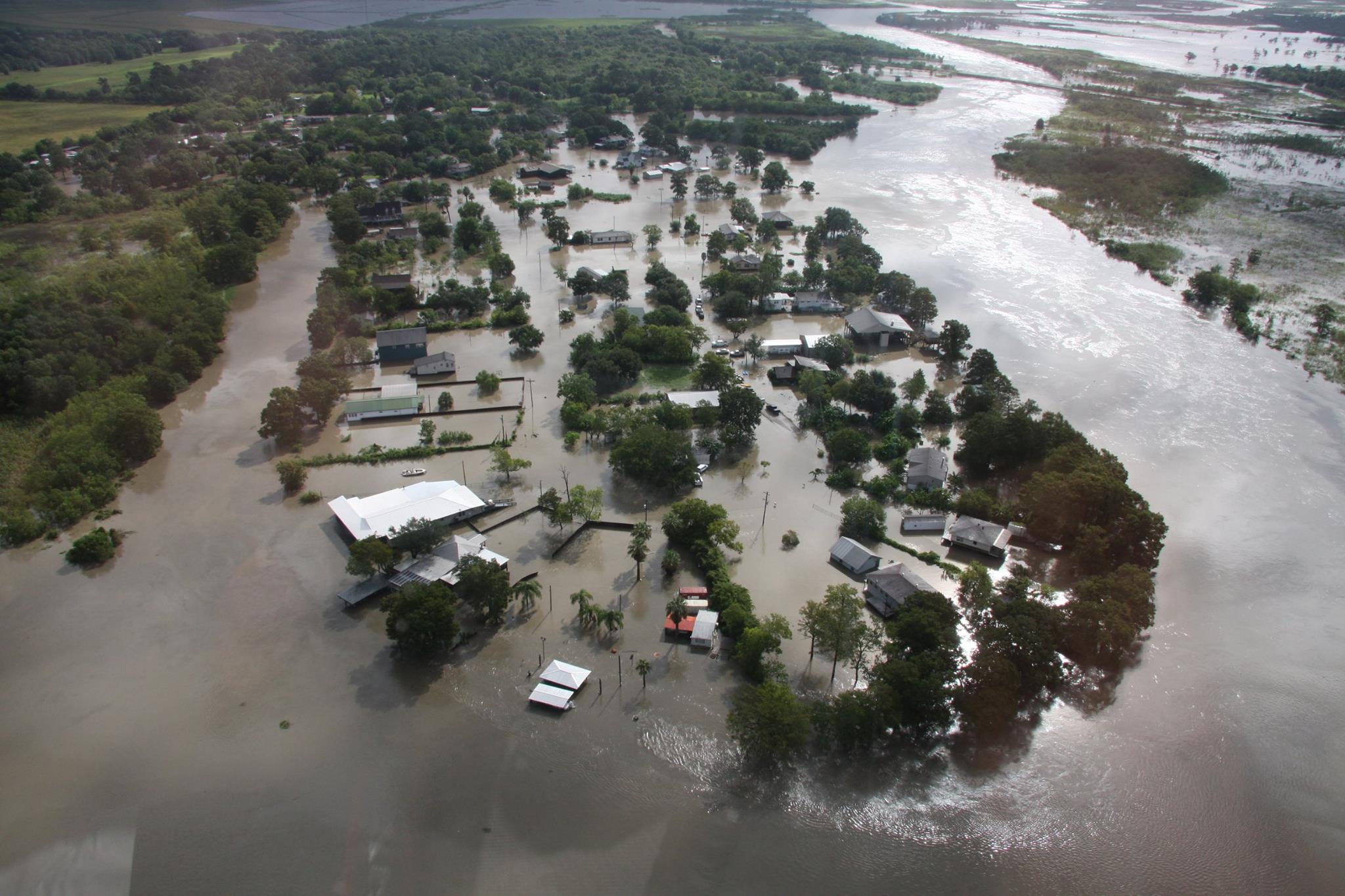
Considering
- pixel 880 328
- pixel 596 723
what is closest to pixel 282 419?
pixel 596 723

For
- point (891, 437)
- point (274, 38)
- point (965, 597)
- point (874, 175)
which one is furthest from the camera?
point (274, 38)

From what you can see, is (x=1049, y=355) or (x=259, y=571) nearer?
(x=259, y=571)

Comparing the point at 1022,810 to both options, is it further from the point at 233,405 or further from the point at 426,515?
the point at 233,405

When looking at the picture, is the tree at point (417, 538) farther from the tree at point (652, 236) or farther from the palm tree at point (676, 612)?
the tree at point (652, 236)

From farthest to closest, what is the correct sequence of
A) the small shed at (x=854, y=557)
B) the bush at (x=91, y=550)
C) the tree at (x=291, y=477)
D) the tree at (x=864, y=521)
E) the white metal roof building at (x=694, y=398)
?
the white metal roof building at (x=694, y=398)
the tree at (x=291, y=477)
the tree at (x=864, y=521)
the bush at (x=91, y=550)
the small shed at (x=854, y=557)

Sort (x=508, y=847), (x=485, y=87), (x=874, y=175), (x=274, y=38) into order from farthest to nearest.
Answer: (x=274, y=38)
(x=485, y=87)
(x=874, y=175)
(x=508, y=847)

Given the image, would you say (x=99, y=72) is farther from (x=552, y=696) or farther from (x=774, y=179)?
(x=552, y=696)

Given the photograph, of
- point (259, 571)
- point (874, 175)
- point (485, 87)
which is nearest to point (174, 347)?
point (259, 571)

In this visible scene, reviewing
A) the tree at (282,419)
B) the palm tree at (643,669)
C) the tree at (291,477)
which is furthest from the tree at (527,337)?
the palm tree at (643,669)
